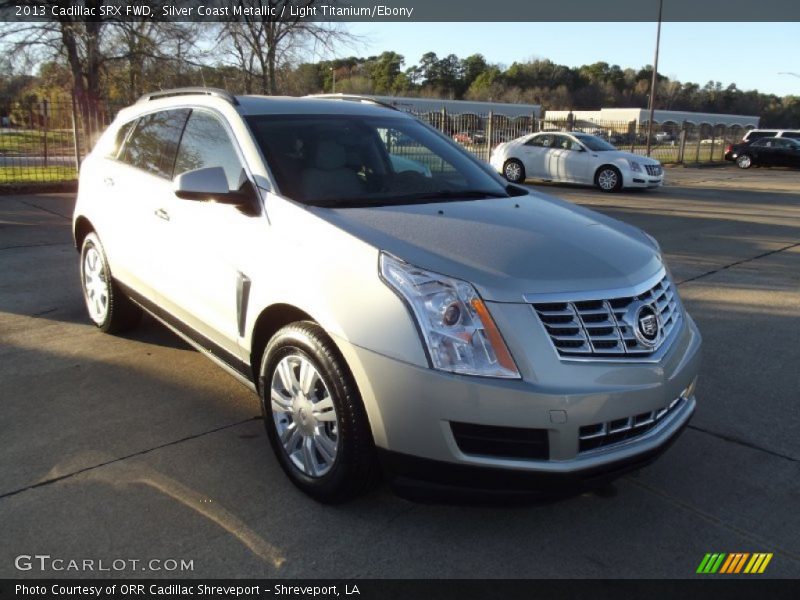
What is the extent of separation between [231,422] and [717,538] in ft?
8.26

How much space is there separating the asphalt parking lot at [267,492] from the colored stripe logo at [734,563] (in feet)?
0.14

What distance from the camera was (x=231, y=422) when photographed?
3.87 metres

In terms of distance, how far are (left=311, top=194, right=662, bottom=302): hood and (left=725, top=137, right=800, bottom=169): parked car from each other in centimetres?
2961

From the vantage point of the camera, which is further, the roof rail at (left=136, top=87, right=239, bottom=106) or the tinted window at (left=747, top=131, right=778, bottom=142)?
the tinted window at (left=747, top=131, right=778, bottom=142)

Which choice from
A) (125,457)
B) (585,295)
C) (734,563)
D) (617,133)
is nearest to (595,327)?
(585,295)

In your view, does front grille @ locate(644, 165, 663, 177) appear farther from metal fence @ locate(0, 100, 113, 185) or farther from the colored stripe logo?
the colored stripe logo

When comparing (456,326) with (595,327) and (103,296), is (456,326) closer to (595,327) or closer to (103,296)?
(595,327)

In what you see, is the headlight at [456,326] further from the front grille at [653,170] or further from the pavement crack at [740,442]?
the front grille at [653,170]

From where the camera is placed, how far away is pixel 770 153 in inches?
1133

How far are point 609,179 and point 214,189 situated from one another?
15.3m

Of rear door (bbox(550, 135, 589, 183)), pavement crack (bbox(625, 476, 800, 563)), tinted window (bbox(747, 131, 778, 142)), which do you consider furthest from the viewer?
tinted window (bbox(747, 131, 778, 142))

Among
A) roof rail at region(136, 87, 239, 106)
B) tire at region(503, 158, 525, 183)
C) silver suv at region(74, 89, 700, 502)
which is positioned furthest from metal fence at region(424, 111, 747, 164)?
silver suv at region(74, 89, 700, 502)

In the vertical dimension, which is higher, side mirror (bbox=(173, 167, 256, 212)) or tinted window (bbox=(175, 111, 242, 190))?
tinted window (bbox=(175, 111, 242, 190))

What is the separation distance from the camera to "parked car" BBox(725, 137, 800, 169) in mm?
28500
